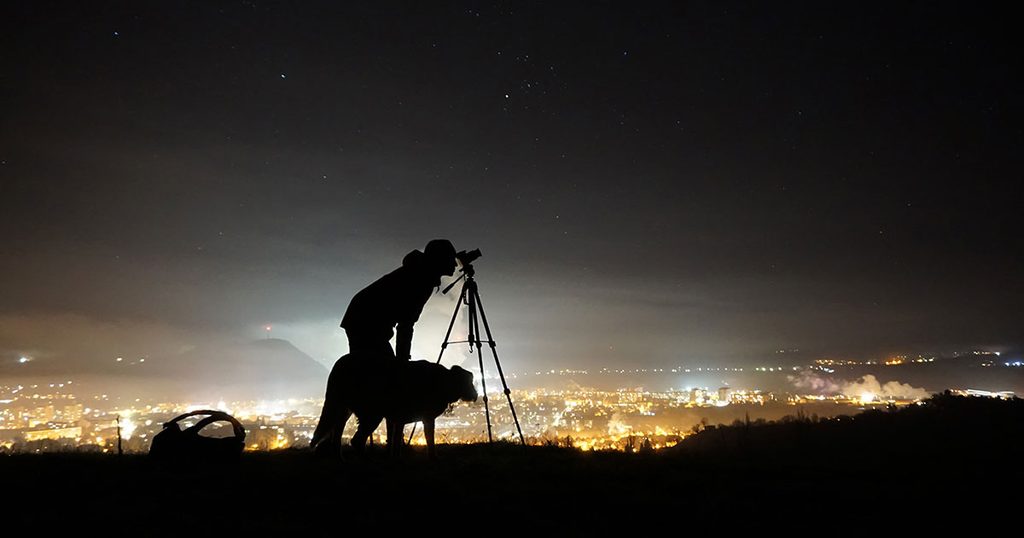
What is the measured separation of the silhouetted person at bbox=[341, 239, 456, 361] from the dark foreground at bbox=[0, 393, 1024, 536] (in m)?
1.56

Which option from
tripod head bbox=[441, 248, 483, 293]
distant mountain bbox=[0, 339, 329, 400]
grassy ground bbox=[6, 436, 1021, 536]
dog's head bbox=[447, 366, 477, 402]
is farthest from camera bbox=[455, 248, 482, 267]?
distant mountain bbox=[0, 339, 329, 400]

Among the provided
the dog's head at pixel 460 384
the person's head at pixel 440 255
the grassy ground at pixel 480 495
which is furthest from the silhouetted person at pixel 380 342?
the grassy ground at pixel 480 495

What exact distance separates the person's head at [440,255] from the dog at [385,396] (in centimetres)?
146

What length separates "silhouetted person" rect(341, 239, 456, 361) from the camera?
6395 millimetres

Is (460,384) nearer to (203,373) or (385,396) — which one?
(385,396)

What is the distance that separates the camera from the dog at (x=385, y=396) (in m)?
5.69

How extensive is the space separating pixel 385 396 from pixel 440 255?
6.92 feet

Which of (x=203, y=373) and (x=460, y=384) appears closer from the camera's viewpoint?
(x=460, y=384)

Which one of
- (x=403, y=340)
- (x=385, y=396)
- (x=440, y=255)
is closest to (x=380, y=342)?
(x=403, y=340)

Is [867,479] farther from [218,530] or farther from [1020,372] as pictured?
[1020,372]

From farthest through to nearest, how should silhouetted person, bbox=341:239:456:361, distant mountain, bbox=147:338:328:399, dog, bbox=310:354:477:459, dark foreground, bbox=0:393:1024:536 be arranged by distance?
distant mountain, bbox=147:338:328:399 < silhouetted person, bbox=341:239:456:361 < dog, bbox=310:354:477:459 < dark foreground, bbox=0:393:1024:536

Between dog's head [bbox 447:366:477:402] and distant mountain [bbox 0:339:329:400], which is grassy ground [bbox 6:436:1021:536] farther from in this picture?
distant mountain [bbox 0:339:329:400]

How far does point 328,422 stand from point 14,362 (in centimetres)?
11762

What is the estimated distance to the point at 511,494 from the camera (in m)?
3.79
